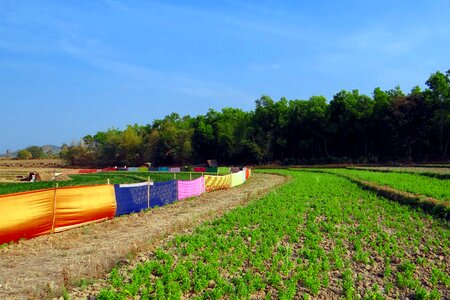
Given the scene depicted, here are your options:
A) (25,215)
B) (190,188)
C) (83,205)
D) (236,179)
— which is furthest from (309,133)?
(25,215)

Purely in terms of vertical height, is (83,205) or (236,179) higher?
(83,205)

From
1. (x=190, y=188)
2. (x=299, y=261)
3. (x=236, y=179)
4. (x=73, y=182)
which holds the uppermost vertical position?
(x=190, y=188)

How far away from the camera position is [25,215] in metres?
10.4

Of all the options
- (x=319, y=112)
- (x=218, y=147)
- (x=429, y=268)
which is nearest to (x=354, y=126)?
(x=319, y=112)

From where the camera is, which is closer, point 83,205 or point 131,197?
point 83,205

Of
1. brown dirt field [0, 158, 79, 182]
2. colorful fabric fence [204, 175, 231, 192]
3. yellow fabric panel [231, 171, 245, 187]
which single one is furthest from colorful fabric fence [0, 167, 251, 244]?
brown dirt field [0, 158, 79, 182]

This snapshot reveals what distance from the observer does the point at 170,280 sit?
671cm

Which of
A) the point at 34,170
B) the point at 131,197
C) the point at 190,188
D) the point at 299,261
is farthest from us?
the point at 34,170

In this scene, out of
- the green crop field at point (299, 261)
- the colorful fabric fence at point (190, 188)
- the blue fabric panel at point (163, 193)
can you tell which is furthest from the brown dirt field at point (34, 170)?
the green crop field at point (299, 261)

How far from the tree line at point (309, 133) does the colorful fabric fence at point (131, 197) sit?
44.1 meters

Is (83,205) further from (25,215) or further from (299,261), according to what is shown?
(299,261)

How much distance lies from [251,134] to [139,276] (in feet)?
216

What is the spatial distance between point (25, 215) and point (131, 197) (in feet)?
17.2

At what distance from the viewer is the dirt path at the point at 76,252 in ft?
21.9
